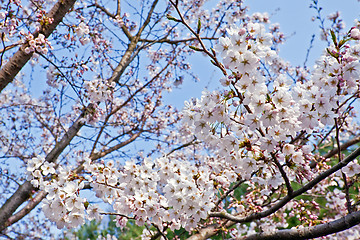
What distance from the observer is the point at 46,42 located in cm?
305

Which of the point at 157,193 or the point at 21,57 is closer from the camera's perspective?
the point at 157,193

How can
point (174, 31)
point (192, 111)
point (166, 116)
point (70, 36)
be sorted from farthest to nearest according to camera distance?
point (166, 116) → point (174, 31) → point (70, 36) → point (192, 111)

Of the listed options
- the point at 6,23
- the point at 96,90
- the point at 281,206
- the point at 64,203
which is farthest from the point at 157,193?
the point at 6,23

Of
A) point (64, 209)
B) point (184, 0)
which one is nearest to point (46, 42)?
point (64, 209)

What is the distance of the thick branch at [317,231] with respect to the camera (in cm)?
189

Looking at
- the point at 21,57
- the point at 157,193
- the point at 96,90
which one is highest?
the point at 96,90

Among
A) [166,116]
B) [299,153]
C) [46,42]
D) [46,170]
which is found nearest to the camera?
[299,153]

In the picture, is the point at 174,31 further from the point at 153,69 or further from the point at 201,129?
the point at 201,129

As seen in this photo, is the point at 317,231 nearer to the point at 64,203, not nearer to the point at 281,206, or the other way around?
the point at 281,206

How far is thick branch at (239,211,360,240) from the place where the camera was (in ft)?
6.20

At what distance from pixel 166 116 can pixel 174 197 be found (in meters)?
4.22

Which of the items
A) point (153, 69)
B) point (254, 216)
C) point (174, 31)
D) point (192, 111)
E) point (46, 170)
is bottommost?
point (46, 170)

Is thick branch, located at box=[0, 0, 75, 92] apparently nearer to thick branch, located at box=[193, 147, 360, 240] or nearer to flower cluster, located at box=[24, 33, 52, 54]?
flower cluster, located at box=[24, 33, 52, 54]

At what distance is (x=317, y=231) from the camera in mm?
2025
